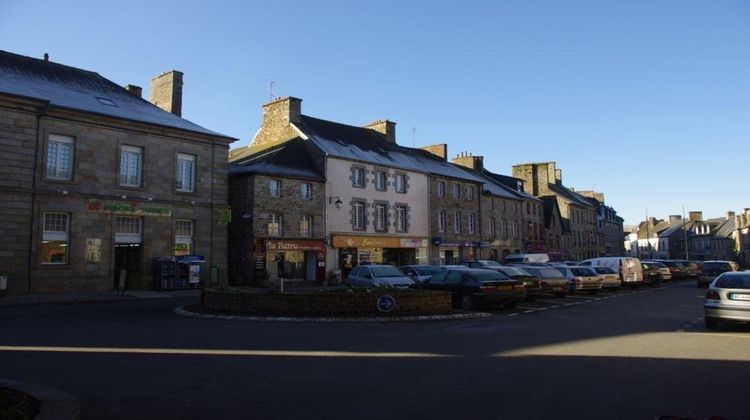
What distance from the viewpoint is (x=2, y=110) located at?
2189cm

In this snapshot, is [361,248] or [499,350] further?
[361,248]

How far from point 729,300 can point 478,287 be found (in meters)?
6.56

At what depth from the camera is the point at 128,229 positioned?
25.8 metres

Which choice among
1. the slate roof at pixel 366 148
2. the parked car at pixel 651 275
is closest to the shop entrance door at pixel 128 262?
the slate roof at pixel 366 148

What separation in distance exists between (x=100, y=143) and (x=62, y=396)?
21031 mm

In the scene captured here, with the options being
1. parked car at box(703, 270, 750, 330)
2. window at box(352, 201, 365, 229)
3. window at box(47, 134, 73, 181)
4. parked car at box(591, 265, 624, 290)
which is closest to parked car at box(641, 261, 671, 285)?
parked car at box(591, 265, 624, 290)

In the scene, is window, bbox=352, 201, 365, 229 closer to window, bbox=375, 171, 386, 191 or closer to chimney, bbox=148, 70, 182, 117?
window, bbox=375, 171, 386, 191

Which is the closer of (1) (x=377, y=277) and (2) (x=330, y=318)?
(2) (x=330, y=318)

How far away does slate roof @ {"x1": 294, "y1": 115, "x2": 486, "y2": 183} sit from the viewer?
3641 cm

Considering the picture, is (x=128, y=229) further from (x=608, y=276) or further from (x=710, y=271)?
(x=710, y=271)

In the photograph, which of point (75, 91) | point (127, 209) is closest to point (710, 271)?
point (127, 209)

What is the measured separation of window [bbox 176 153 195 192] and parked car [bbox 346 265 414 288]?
33.9ft

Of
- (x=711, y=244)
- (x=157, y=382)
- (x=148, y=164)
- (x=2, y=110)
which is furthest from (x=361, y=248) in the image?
(x=711, y=244)

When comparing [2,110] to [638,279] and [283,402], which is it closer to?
[283,402]
